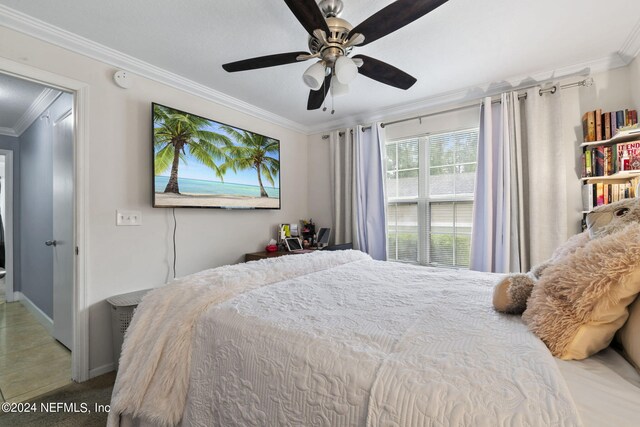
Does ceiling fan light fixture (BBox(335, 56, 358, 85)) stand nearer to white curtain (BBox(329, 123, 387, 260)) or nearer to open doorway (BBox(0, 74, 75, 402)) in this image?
white curtain (BBox(329, 123, 387, 260))

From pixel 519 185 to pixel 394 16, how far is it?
6.80ft

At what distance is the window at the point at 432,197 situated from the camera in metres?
3.04

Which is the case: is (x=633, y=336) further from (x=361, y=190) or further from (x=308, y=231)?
(x=308, y=231)

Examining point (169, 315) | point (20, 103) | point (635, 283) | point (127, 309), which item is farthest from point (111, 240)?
point (635, 283)

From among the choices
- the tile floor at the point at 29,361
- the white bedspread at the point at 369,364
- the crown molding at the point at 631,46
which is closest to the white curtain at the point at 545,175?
the crown molding at the point at 631,46

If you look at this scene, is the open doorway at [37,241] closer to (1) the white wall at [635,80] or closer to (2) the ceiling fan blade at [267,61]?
(2) the ceiling fan blade at [267,61]

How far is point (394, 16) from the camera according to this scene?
1381 mm

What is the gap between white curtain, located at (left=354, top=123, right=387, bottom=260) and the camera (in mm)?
3453

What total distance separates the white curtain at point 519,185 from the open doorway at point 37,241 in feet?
11.7

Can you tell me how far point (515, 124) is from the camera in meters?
2.65

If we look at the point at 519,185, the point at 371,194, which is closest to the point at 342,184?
the point at 371,194

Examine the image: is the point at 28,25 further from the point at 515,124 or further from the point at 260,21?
the point at 515,124

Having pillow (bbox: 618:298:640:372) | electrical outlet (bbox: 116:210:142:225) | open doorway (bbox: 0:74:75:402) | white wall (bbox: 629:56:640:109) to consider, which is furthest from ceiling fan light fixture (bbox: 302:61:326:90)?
white wall (bbox: 629:56:640:109)

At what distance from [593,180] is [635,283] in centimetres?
230
